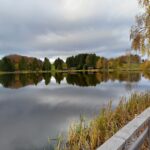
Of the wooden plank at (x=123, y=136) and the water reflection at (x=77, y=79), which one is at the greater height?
the wooden plank at (x=123, y=136)

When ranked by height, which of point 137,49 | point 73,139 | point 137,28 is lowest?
point 73,139

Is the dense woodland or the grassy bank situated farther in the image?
the dense woodland

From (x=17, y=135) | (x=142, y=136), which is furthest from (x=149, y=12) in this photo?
(x=142, y=136)

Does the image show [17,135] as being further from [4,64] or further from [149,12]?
[4,64]

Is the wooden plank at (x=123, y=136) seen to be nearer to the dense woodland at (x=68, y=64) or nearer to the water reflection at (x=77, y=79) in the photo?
the water reflection at (x=77, y=79)

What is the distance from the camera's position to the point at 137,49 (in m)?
11.4

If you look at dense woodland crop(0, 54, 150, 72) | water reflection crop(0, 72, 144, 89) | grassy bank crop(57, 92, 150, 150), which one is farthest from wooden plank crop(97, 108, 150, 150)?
dense woodland crop(0, 54, 150, 72)

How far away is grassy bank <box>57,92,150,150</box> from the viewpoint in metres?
5.34

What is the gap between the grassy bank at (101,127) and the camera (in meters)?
5.34

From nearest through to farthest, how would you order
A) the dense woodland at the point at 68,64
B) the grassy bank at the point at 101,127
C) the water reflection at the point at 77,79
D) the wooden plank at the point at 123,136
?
the wooden plank at the point at 123,136, the grassy bank at the point at 101,127, the water reflection at the point at 77,79, the dense woodland at the point at 68,64

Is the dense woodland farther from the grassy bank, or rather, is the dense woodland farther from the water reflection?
the grassy bank

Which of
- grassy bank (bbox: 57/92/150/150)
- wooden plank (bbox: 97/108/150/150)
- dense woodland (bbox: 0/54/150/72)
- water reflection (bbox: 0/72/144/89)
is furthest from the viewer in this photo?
dense woodland (bbox: 0/54/150/72)

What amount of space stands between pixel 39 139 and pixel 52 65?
271ft

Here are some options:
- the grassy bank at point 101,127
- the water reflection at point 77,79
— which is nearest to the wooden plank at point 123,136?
the grassy bank at point 101,127
